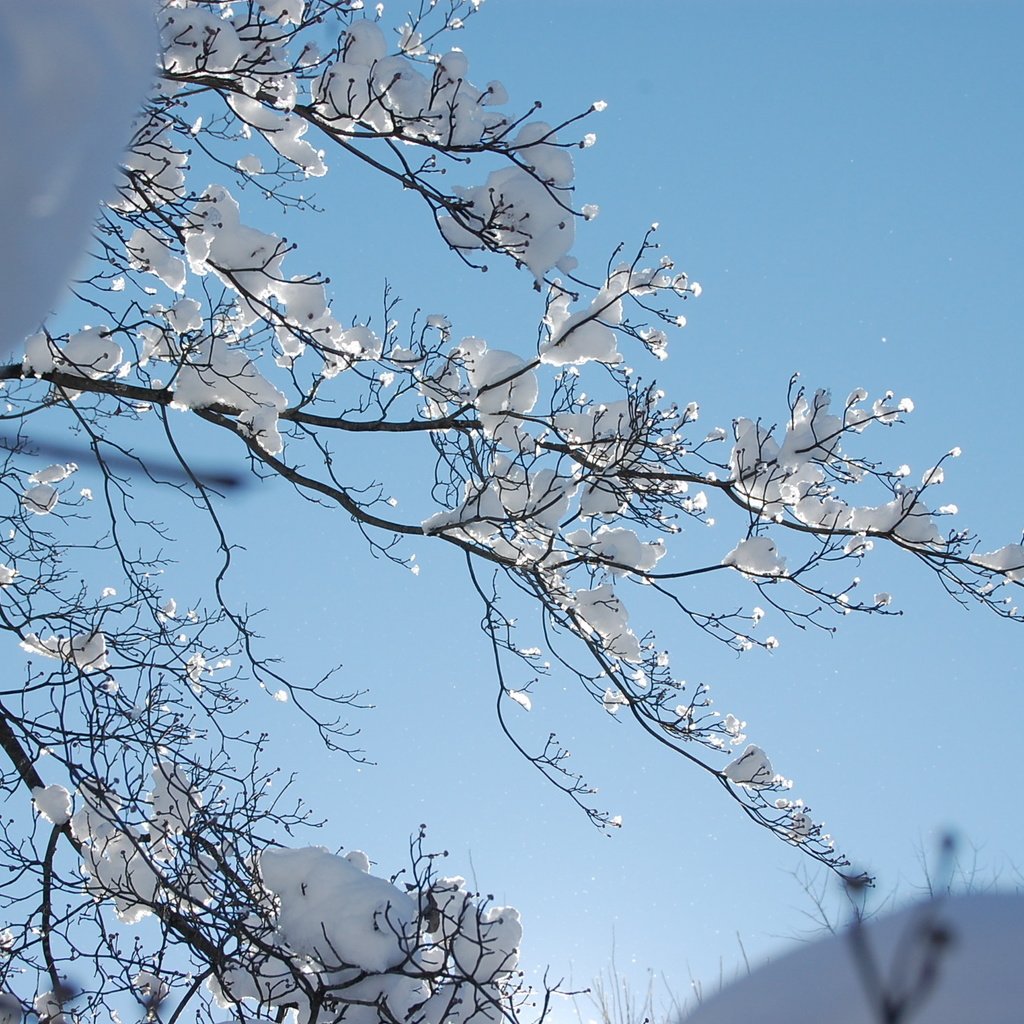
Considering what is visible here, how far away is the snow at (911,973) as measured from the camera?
0.63 metres

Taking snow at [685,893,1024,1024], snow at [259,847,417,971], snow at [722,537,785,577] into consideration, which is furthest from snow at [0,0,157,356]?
snow at [722,537,785,577]

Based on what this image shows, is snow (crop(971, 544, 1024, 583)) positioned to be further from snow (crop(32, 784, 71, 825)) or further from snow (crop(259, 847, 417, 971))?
snow (crop(32, 784, 71, 825))

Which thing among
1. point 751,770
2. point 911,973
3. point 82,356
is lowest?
point 911,973

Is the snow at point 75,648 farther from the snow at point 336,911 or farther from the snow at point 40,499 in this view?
the snow at point 336,911

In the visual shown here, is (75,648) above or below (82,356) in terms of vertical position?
below

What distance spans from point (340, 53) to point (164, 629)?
3118 mm

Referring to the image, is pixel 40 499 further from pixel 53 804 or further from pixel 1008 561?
pixel 1008 561

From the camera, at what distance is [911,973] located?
0.63 m

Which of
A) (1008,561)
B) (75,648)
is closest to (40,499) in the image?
(75,648)

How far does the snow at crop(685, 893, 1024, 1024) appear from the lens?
0.63 metres

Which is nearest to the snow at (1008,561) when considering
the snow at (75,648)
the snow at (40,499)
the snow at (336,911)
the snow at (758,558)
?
the snow at (758,558)

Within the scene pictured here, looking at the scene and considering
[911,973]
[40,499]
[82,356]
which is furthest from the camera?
[40,499]

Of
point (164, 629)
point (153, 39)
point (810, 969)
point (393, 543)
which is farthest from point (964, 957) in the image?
point (164, 629)

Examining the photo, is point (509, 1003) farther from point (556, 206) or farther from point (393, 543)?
point (556, 206)
